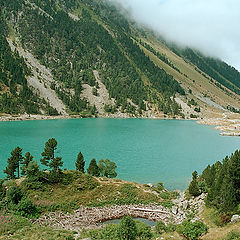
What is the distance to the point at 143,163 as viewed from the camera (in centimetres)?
6581

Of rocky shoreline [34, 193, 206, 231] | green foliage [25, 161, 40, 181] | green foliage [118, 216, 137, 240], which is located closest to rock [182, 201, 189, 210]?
rocky shoreline [34, 193, 206, 231]

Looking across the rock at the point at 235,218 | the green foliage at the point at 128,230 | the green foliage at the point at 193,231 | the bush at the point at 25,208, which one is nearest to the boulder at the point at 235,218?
the rock at the point at 235,218

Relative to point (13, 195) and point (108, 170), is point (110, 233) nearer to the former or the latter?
point (13, 195)

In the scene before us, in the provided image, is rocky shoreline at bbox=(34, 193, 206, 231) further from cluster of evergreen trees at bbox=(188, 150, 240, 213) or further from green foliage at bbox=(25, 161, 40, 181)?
green foliage at bbox=(25, 161, 40, 181)

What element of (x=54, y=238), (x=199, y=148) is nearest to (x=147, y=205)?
(x=54, y=238)

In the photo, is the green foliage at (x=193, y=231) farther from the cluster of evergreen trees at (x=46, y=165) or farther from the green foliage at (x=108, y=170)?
the green foliage at (x=108, y=170)

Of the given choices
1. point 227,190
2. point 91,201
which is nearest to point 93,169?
point 91,201

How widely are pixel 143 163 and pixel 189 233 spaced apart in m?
43.7

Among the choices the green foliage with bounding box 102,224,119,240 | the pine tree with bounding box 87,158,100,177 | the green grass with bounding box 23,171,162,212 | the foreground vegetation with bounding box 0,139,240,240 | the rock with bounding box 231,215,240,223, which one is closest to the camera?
the green foliage with bounding box 102,224,119,240

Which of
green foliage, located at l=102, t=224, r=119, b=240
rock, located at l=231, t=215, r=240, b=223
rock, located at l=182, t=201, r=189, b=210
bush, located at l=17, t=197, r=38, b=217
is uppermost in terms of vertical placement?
rock, located at l=231, t=215, r=240, b=223

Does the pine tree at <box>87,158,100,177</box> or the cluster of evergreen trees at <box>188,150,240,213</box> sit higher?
the cluster of evergreen trees at <box>188,150,240,213</box>

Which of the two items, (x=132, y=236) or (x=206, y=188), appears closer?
(x=132, y=236)

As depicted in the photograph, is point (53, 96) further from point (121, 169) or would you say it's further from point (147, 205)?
point (147, 205)

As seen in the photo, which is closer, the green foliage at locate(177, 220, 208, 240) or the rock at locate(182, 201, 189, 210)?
the green foliage at locate(177, 220, 208, 240)
